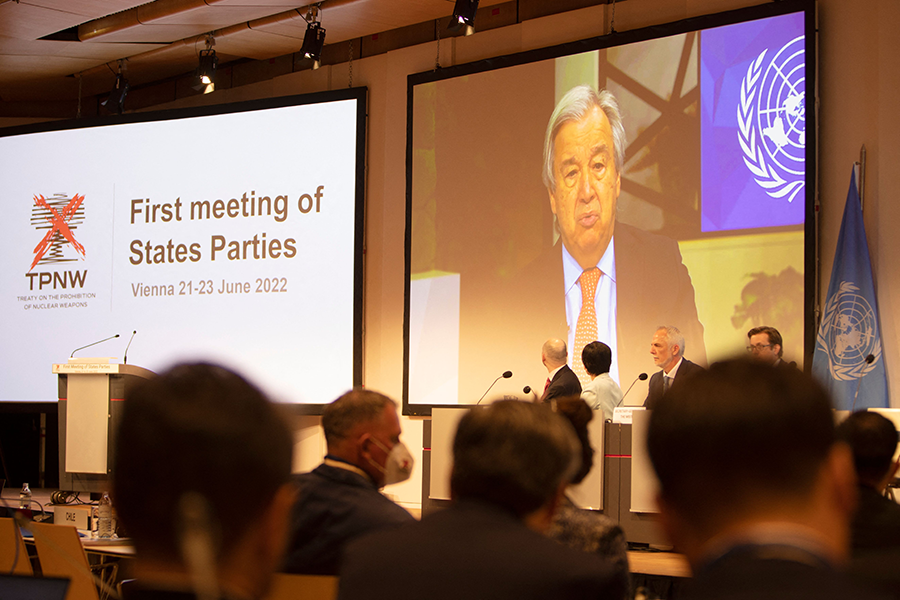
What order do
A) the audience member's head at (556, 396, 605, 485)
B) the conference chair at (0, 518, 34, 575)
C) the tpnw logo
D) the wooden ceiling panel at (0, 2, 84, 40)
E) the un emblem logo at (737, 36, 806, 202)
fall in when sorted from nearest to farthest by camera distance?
the audience member's head at (556, 396, 605, 485)
the conference chair at (0, 518, 34, 575)
the un emblem logo at (737, 36, 806, 202)
the wooden ceiling panel at (0, 2, 84, 40)
the tpnw logo

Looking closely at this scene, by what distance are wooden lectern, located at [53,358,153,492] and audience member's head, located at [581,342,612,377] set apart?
8.74 feet

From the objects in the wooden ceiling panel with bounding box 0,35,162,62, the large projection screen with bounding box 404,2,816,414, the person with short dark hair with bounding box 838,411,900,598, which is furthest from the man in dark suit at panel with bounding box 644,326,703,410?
the wooden ceiling panel with bounding box 0,35,162,62

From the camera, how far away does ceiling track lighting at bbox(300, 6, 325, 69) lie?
23.4 ft

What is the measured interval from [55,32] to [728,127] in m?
5.82

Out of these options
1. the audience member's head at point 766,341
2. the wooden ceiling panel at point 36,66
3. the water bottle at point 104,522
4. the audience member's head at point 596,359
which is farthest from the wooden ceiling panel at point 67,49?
the audience member's head at point 766,341

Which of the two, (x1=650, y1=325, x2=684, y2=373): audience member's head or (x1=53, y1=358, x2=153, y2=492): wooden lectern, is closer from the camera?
(x1=53, y1=358, x2=153, y2=492): wooden lectern

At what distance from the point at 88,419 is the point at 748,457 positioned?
522 centimetres

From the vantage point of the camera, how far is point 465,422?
1.52 metres

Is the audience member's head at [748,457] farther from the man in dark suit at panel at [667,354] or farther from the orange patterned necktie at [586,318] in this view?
the orange patterned necktie at [586,318]

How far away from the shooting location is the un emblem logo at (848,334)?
520 centimetres

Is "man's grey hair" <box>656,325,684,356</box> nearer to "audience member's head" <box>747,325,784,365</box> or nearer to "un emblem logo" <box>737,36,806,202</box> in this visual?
"audience member's head" <box>747,325,784,365</box>

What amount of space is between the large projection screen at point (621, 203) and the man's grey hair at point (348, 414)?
12.3ft

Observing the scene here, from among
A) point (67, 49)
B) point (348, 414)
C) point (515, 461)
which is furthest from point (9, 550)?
point (67, 49)

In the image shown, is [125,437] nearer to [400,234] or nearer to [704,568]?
[704,568]
